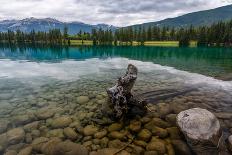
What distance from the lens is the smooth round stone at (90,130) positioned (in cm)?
1168

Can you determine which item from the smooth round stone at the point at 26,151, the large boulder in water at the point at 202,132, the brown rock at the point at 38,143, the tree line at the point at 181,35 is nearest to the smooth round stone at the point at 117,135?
the large boulder in water at the point at 202,132

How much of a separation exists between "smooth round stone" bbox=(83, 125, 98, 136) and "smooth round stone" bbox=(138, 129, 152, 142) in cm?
261

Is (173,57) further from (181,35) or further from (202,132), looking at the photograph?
(181,35)

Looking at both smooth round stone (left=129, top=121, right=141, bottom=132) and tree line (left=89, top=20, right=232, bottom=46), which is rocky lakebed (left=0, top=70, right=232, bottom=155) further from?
tree line (left=89, top=20, right=232, bottom=46)

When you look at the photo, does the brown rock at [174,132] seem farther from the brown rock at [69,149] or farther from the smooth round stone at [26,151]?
the smooth round stone at [26,151]

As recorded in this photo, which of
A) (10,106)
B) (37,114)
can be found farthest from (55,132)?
(10,106)

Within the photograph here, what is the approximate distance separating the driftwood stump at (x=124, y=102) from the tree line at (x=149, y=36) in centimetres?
13935

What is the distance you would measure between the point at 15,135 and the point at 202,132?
1010 cm

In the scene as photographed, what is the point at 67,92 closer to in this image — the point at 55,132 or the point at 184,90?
the point at 55,132

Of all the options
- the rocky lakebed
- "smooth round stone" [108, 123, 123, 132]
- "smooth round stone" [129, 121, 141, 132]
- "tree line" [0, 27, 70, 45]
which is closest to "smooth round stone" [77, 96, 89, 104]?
the rocky lakebed

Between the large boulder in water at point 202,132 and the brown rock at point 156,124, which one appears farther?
the brown rock at point 156,124

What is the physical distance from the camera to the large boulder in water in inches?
383

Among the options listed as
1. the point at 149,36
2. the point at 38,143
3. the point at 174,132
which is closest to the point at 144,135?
the point at 174,132

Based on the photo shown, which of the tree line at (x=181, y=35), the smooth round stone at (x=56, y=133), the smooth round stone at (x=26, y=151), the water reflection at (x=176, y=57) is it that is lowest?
the smooth round stone at (x=26, y=151)
